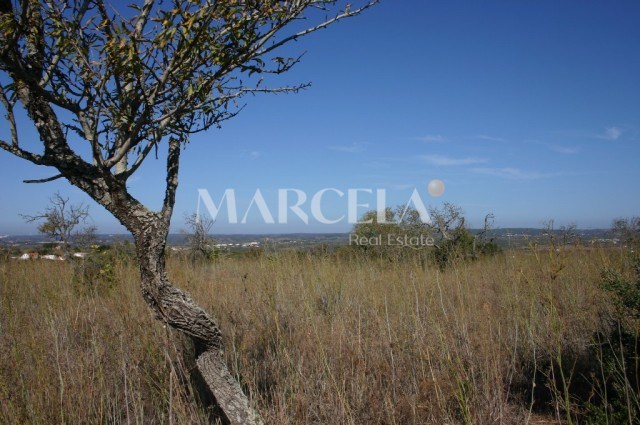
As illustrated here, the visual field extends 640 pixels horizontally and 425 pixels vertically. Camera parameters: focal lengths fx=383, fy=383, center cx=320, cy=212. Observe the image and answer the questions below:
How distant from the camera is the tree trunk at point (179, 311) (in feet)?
6.32

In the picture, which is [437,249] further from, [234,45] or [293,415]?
[234,45]

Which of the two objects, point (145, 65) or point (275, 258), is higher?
point (145, 65)

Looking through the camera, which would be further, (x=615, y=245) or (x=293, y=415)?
(x=615, y=245)

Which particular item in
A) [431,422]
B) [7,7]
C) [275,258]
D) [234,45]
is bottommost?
[431,422]

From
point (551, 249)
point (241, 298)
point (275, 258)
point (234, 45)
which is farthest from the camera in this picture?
point (275, 258)

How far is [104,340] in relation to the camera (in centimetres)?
341

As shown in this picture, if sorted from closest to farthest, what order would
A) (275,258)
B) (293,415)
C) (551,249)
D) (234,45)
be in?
(234,45), (551,249), (293,415), (275,258)

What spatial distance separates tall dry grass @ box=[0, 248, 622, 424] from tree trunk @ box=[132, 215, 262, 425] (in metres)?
0.13

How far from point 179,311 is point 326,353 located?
1.56m

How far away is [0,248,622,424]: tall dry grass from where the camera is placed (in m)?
2.34

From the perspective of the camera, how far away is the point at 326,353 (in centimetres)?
312

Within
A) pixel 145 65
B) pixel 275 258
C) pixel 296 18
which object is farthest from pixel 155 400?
pixel 275 258

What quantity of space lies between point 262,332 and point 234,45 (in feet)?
9.11

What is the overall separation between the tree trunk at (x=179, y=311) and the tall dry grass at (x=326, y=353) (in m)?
0.13
